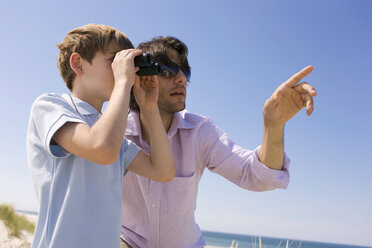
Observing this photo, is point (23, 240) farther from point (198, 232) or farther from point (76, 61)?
point (76, 61)

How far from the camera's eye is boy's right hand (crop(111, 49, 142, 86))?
194 centimetres

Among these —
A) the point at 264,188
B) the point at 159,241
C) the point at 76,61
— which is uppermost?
the point at 76,61

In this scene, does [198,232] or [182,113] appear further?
[182,113]

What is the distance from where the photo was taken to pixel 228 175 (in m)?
3.15

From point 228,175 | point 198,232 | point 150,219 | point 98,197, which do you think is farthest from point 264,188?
point 98,197

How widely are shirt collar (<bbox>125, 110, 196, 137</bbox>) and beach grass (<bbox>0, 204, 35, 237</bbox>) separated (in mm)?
9750

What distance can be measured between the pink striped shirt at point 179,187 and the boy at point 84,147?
0.87 metres

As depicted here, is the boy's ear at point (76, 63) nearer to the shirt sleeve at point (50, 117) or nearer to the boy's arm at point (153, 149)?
the shirt sleeve at point (50, 117)

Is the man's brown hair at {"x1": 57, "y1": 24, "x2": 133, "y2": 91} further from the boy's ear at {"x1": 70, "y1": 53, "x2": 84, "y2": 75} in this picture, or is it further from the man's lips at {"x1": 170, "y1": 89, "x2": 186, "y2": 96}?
the man's lips at {"x1": 170, "y1": 89, "x2": 186, "y2": 96}

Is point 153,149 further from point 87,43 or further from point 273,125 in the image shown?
point 273,125

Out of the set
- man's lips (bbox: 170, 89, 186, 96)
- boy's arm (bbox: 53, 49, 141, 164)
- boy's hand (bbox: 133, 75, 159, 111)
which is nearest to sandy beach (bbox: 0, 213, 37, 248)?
man's lips (bbox: 170, 89, 186, 96)

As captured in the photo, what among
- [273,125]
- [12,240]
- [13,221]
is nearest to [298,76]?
[273,125]

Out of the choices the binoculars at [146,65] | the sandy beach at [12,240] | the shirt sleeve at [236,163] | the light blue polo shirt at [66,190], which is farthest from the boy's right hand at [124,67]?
the sandy beach at [12,240]

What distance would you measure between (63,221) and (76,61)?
94cm
